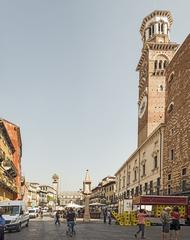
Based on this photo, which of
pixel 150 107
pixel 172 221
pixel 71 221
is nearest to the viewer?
pixel 172 221

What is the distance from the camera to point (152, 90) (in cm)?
8556

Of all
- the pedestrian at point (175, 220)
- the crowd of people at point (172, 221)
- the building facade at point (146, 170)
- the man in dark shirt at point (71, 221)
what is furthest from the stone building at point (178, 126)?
the pedestrian at point (175, 220)

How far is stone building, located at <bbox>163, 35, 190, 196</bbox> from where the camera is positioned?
167 ft

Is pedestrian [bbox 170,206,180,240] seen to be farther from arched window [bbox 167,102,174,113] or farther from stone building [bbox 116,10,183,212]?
stone building [bbox 116,10,183,212]

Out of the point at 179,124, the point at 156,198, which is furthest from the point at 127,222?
the point at 179,124

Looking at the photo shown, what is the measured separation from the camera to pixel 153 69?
3433 inches

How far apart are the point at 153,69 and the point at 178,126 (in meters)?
34.3

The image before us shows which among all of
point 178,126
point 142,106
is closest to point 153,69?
point 142,106

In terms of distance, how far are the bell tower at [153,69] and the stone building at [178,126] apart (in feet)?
75.8

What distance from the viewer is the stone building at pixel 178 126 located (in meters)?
50.8

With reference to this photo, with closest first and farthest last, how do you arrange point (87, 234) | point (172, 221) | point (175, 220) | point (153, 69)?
point (175, 220) < point (172, 221) < point (87, 234) < point (153, 69)

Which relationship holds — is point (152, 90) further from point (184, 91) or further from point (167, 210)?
point (167, 210)

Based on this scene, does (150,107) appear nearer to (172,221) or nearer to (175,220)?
(172,221)

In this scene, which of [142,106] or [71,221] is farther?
[142,106]
